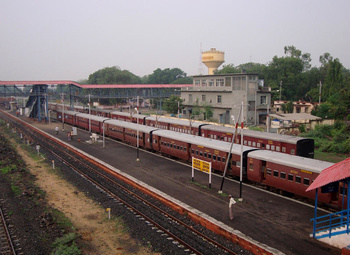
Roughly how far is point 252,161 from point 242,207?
4.72m

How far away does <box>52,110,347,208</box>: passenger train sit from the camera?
61.5ft

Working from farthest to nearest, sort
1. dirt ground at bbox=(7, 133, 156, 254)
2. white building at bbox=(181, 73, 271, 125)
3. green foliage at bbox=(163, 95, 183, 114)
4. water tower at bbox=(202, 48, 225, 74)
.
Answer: water tower at bbox=(202, 48, 225, 74) → green foliage at bbox=(163, 95, 183, 114) → white building at bbox=(181, 73, 271, 125) → dirt ground at bbox=(7, 133, 156, 254)

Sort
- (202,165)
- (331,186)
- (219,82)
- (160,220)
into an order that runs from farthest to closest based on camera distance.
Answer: (219,82) < (202,165) < (160,220) < (331,186)

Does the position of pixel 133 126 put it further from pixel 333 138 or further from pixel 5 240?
pixel 333 138

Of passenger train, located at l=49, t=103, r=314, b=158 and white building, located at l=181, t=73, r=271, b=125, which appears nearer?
passenger train, located at l=49, t=103, r=314, b=158

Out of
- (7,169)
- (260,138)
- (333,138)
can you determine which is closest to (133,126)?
(7,169)

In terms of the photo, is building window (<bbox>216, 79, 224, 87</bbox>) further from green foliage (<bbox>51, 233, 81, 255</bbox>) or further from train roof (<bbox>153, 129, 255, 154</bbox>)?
green foliage (<bbox>51, 233, 81, 255</bbox>)

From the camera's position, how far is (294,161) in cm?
1988

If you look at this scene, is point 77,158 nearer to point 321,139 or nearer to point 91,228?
point 91,228

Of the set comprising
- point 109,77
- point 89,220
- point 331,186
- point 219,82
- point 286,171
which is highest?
point 109,77

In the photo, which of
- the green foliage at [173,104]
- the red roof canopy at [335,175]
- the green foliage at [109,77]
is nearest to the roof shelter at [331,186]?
the red roof canopy at [335,175]

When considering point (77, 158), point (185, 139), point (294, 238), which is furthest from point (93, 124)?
point (294, 238)

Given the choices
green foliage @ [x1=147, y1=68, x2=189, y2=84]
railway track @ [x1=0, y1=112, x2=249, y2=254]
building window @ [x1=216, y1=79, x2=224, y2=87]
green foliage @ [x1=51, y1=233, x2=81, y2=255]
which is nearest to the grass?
green foliage @ [x1=51, y1=233, x2=81, y2=255]

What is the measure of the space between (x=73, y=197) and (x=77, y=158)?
13.1m
